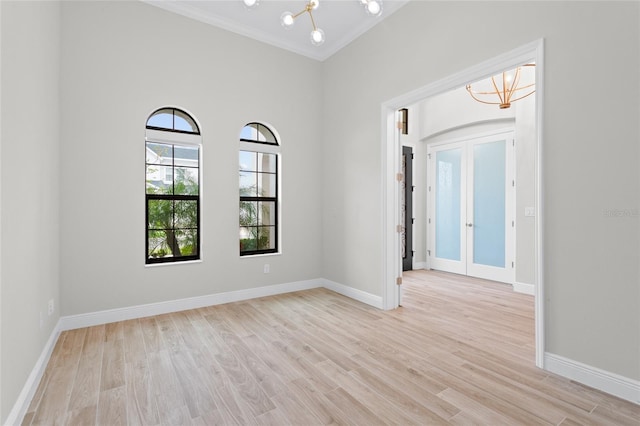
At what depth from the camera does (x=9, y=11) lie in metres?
1.74

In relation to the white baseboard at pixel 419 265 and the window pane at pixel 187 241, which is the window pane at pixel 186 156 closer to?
the window pane at pixel 187 241

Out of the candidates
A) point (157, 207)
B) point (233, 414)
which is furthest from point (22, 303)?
point (157, 207)

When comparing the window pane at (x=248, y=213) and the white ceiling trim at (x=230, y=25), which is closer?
the white ceiling trim at (x=230, y=25)

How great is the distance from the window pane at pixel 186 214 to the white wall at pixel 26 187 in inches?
47.5

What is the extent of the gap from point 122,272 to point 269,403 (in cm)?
241

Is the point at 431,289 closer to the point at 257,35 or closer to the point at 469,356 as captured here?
the point at 469,356

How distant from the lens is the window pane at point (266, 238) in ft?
15.1

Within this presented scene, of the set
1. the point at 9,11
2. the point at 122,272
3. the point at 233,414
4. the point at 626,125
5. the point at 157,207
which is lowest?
the point at 233,414

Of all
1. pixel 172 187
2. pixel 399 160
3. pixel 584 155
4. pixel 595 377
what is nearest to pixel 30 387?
pixel 172 187

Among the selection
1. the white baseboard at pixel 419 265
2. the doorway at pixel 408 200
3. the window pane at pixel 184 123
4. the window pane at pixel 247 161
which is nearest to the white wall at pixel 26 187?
the window pane at pixel 184 123

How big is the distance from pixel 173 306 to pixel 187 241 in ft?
2.58

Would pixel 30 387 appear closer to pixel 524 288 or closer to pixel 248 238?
pixel 248 238

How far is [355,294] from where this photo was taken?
4246mm

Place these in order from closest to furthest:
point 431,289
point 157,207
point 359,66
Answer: point 157,207, point 359,66, point 431,289
